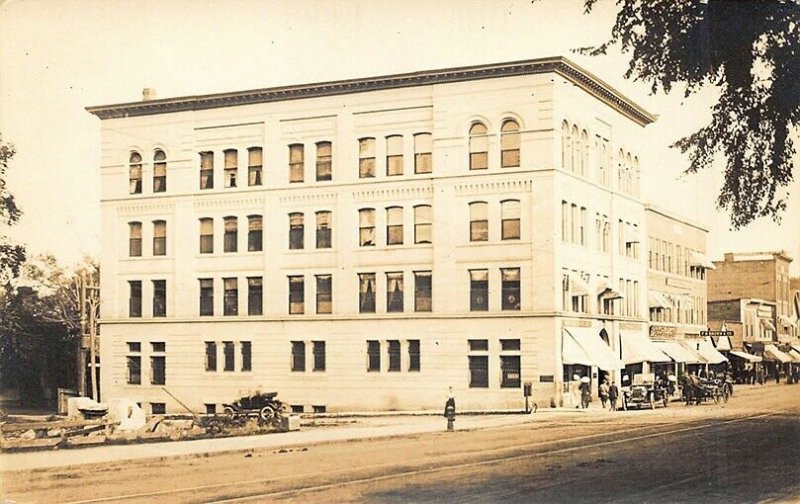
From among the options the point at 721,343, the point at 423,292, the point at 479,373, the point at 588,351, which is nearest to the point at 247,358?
the point at 423,292

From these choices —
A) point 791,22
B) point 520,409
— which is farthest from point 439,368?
point 791,22

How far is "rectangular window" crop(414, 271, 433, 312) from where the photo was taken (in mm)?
21828

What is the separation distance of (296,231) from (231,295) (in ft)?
5.33

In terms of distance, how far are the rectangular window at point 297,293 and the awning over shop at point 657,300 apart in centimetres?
736

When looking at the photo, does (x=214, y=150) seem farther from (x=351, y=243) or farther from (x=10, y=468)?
(x=10, y=468)

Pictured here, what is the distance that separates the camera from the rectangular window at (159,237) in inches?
848

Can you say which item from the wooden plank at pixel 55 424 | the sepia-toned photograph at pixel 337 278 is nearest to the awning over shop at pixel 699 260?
the sepia-toned photograph at pixel 337 278

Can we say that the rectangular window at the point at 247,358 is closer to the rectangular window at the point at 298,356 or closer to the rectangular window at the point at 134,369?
the rectangular window at the point at 298,356

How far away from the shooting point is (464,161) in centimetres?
2183

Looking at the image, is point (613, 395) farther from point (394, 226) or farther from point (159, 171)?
point (159, 171)

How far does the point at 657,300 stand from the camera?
82.4ft

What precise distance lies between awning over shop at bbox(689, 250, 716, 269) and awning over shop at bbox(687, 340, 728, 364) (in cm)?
292

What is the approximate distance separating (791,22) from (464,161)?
637 cm

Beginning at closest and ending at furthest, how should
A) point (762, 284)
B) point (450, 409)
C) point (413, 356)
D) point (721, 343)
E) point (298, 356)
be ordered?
point (413, 356) → point (762, 284) → point (450, 409) → point (298, 356) → point (721, 343)
